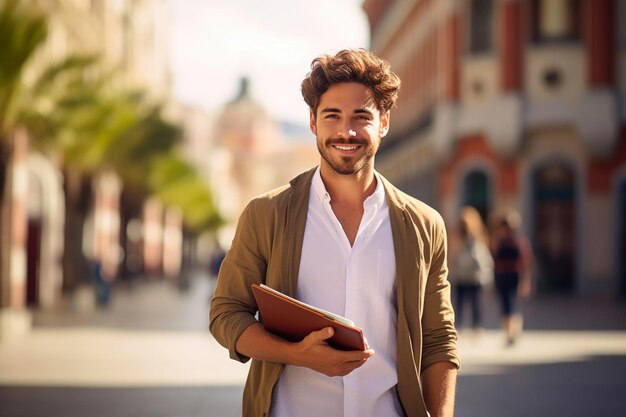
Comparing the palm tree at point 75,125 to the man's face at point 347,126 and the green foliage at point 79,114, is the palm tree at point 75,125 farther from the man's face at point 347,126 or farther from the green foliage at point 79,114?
the man's face at point 347,126

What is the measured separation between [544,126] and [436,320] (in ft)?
95.9

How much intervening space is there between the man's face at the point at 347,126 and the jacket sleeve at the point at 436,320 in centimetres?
36

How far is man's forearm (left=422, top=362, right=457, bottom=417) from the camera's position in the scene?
314 cm

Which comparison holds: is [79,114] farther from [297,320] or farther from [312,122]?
[297,320]

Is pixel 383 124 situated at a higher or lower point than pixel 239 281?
higher

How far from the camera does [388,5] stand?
5334 cm

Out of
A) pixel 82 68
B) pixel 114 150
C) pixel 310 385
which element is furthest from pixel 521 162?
pixel 310 385

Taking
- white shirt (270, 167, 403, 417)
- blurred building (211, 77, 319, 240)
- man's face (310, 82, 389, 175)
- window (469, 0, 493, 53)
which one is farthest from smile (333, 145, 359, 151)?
blurred building (211, 77, 319, 240)

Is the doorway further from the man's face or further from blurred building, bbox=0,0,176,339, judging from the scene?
the man's face

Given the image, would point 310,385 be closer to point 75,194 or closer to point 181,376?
point 181,376

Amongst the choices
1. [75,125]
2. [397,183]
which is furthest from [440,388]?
[397,183]

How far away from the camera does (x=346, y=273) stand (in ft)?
10.1

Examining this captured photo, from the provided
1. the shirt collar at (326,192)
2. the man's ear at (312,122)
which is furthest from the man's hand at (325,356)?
the man's ear at (312,122)

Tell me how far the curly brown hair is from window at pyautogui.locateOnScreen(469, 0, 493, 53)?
31275 mm
